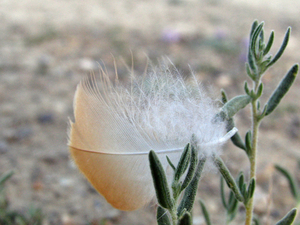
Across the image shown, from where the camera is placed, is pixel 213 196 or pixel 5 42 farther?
pixel 5 42

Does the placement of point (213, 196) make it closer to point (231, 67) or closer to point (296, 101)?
point (296, 101)

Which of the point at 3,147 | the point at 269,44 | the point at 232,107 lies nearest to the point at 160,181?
the point at 232,107

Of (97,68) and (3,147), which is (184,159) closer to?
(3,147)

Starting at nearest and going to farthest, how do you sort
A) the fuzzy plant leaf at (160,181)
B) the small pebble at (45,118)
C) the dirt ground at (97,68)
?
the fuzzy plant leaf at (160,181), the dirt ground at (97,68), the small pebble at (45,118)

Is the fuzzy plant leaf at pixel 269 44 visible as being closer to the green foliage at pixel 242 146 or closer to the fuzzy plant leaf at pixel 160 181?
the green foliage at pixel 242 146

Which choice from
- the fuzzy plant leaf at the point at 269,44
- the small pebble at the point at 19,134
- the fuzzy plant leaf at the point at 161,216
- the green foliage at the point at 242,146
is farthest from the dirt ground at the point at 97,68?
the fuzzy plant leaf at the point at 161,216

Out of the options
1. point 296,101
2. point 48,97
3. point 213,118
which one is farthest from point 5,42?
point 213,118
